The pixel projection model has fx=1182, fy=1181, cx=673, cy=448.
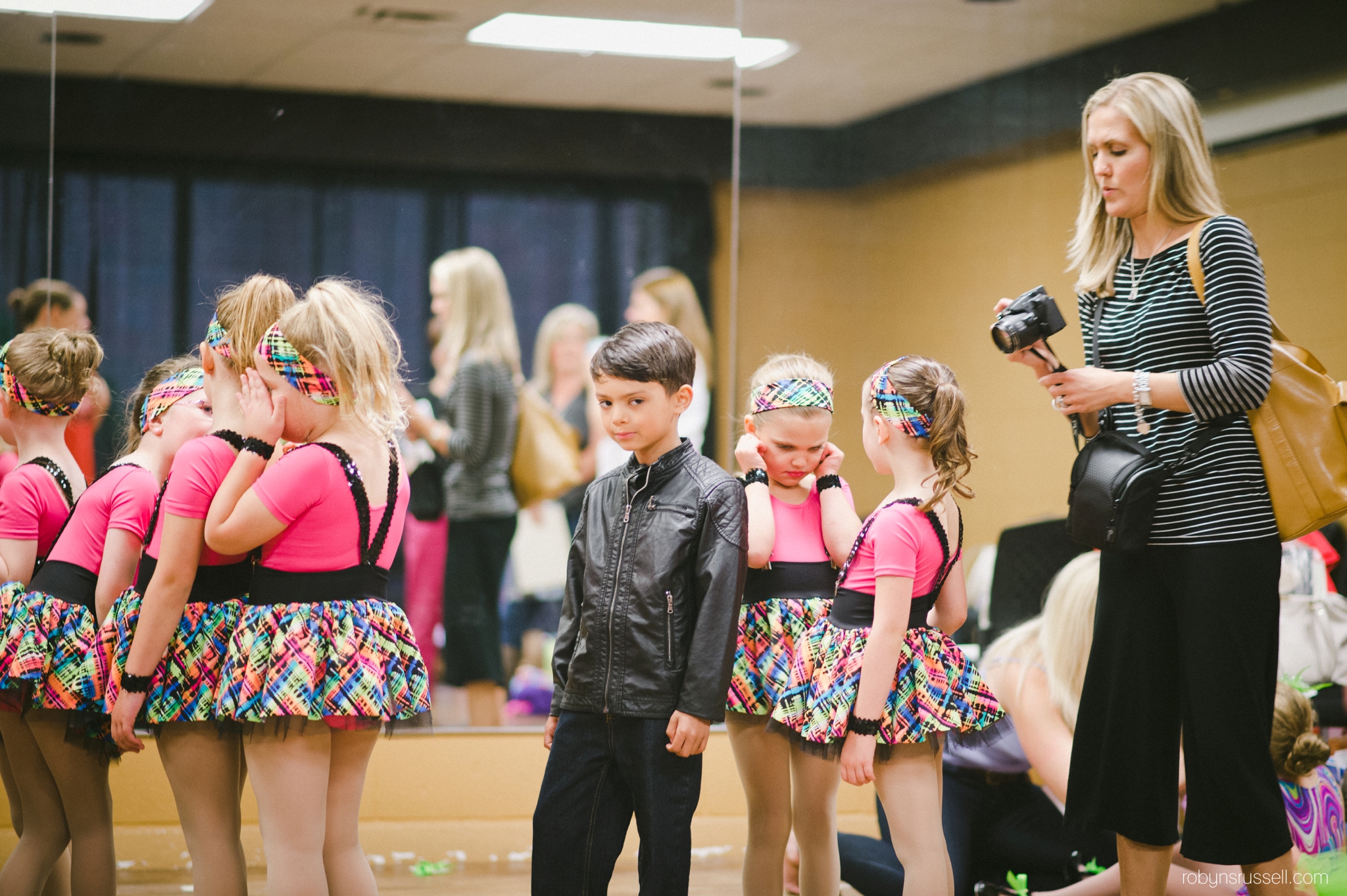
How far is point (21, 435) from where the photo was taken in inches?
109

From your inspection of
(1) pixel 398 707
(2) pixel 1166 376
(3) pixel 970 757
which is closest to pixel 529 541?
(3) pixel 970 757

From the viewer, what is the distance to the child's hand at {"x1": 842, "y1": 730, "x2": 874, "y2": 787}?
226 cm

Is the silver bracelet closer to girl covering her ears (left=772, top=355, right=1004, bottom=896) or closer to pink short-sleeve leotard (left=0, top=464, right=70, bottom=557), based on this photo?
girl covering her ears (left=772, top=355, right=1004, bottom=896)

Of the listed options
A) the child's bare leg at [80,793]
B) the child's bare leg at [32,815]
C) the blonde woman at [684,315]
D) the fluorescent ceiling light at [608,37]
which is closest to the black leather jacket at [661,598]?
the child's bare leg at [80,793]

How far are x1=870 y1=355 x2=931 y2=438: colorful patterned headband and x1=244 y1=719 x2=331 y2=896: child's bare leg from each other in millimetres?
1283

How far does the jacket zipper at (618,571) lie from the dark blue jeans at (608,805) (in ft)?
0.25

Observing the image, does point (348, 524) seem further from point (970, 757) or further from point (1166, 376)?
point (970, 757)

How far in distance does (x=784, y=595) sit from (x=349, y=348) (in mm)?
1097

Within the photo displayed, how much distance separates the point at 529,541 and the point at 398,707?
2.57 metres

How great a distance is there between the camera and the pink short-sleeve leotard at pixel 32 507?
2691 mm

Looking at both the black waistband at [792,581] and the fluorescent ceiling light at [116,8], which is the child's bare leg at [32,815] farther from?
the fluorescent ceiling light at [116,8]

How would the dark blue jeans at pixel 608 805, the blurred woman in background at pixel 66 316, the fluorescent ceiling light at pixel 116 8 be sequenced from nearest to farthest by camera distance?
the dark blue jeans at pixel 608 805, the blurred woman in background at pixel 66 316, the fluorescent ceiling light at pixel 116 8

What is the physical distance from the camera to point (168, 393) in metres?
2.69

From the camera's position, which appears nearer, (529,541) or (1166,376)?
(1166,376)
